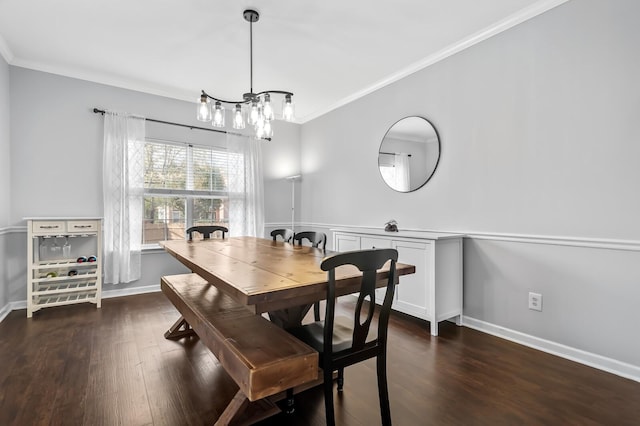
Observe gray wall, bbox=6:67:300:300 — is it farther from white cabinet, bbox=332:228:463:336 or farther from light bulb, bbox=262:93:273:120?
white cabinet, bbox=332:228:463:336

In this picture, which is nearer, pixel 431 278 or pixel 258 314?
pixel 258 314

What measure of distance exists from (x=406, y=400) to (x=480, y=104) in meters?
2.44

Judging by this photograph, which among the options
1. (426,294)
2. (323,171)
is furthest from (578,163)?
(323,171)

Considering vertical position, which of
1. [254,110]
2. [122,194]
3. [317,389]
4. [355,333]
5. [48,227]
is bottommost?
[317,389]

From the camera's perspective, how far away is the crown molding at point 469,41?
92.1 inches

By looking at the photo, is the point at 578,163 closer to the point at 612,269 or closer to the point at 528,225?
the point at 528,225

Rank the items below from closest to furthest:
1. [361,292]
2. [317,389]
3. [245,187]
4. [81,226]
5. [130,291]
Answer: [361,292] < [317,389] < [81,226] < [130,291] < [245,187]

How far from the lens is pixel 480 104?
9.02 ft

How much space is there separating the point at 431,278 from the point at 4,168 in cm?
424

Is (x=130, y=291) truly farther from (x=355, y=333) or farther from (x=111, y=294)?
(x=355, y=333)

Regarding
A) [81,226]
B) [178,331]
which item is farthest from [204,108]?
[81,226]

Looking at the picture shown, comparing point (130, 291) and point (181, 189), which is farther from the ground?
point (181, 189)

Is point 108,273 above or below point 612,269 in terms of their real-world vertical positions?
below

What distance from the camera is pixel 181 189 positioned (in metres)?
4.19
